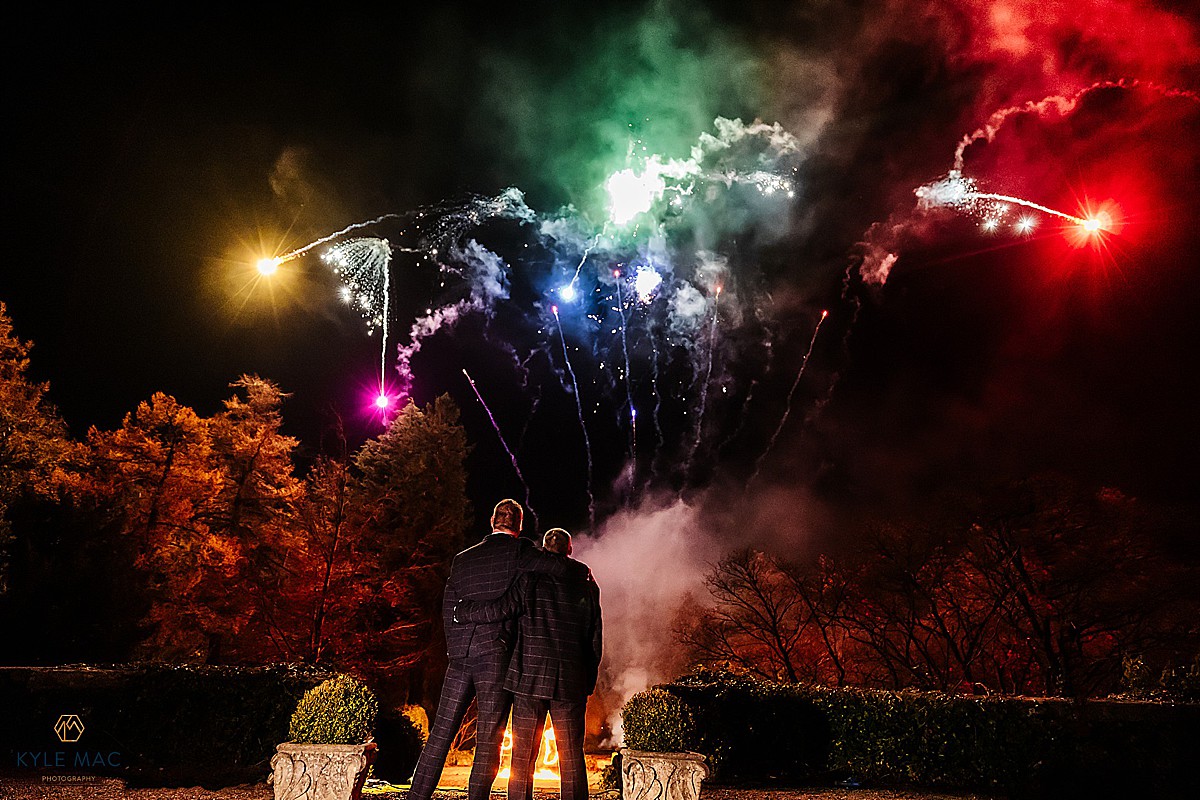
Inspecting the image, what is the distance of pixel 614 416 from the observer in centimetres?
2523

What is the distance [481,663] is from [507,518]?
1.04m

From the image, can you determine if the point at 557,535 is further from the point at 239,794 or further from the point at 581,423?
the point at 581,423

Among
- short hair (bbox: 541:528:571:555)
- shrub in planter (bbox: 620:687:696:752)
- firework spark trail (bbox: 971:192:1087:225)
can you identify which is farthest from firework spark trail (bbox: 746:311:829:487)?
short hair (bbox: 541:528:571:555)

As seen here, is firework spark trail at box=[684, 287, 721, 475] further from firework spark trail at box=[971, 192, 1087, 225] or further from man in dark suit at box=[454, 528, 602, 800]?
man in dark suit at box=[454, 528, 602, 800]

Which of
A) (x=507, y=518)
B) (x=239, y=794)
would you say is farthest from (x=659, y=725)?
(x=239, y=794)

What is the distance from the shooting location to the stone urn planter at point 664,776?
5449mm

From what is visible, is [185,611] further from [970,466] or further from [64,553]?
[970,466]

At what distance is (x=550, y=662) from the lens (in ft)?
15.8

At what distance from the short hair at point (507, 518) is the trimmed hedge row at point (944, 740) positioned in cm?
304

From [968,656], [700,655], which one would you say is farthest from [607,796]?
[700,655]

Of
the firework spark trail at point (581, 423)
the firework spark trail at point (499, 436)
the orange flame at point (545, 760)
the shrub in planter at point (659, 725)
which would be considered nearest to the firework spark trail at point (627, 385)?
the firework spark trail at point (581, 423)

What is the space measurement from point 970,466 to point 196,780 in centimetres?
1901

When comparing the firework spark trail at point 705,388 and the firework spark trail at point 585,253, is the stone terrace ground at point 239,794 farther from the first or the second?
the firework spark trail at point 705,388

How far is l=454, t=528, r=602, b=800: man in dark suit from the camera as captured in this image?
4.77 metres
